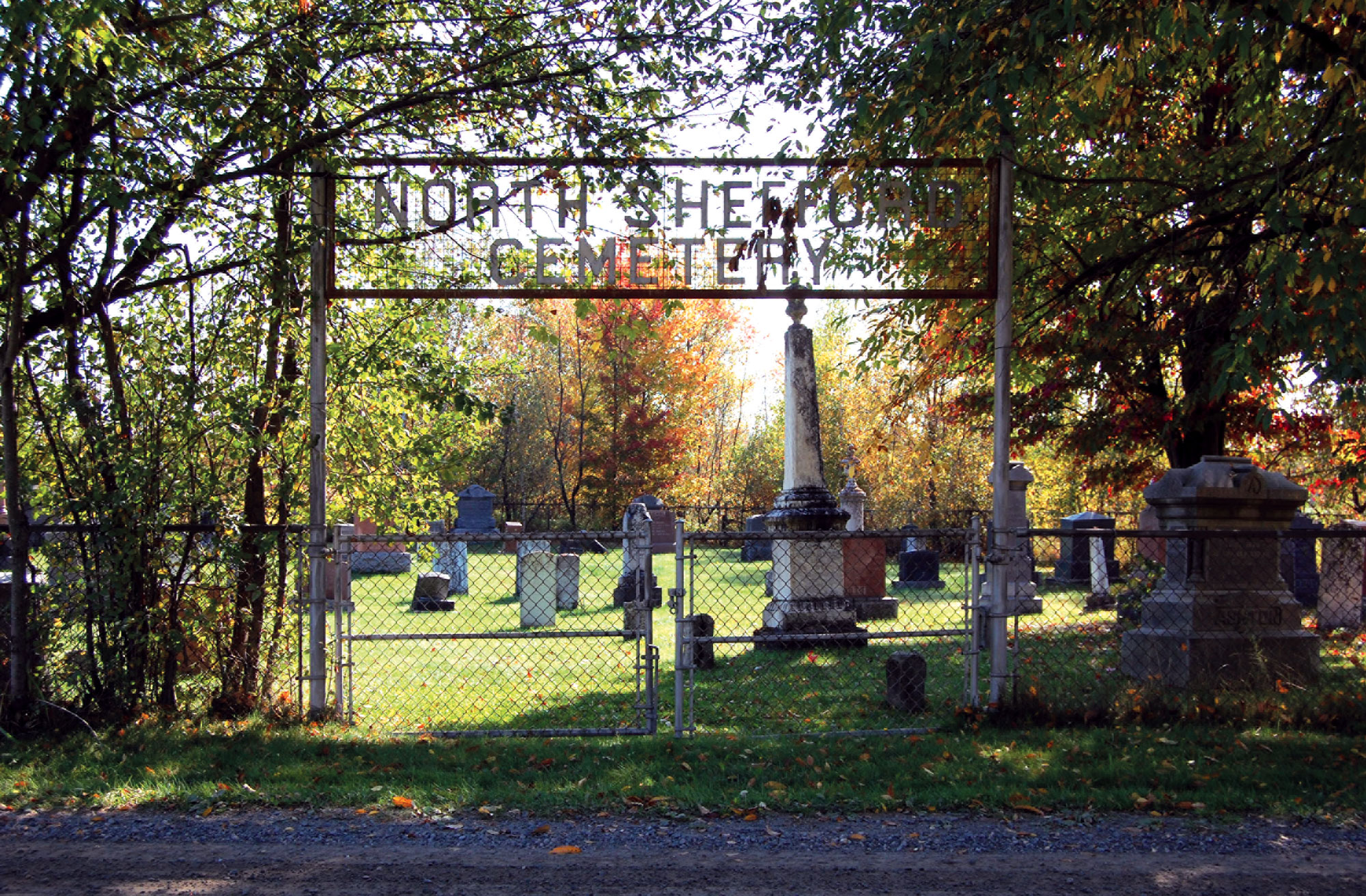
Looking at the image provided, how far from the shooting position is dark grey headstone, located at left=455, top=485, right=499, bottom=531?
25406 millimetres

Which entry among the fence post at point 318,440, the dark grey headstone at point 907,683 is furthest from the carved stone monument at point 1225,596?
the fence post at point 318,440

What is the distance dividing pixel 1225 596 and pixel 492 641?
826 cm

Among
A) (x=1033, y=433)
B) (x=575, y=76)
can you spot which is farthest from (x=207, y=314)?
(x=1033, y=433)

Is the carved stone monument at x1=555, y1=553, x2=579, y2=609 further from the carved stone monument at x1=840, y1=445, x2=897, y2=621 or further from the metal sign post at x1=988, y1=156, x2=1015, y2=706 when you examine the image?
the metal sign post at x1=988, y1=156, x2=1015, y2=706

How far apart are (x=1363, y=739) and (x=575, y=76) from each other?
7.08m

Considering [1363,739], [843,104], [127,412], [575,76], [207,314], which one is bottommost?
[1363,739]

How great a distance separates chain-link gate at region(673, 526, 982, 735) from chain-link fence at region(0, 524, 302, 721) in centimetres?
305

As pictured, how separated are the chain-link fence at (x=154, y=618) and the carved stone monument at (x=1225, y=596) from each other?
7.26 meters

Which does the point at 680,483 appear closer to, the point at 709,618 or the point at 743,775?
the point at 709,618

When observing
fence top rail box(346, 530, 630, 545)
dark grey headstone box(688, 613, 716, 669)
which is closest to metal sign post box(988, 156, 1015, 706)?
fence top rail box(346, 530, 630, 545)

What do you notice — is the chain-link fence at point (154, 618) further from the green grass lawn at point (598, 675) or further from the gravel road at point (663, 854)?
the gravel road at point (663, 854)

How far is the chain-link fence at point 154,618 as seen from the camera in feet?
22.4

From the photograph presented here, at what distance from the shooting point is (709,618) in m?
11.0

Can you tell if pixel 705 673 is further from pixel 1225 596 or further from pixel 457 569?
pixel 457 569
